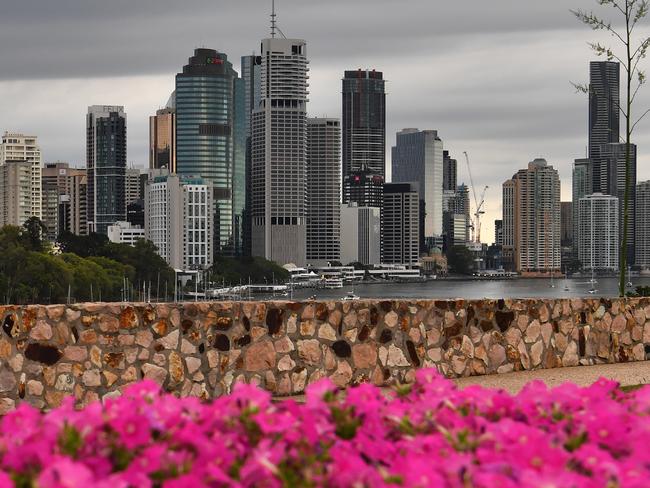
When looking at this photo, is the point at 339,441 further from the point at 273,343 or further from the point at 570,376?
the point at 570,376

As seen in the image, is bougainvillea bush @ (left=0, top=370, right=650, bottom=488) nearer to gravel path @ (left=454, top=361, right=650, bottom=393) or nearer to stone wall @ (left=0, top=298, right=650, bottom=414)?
stone wall @ (left=0, top=298, right=650, bottom=414)

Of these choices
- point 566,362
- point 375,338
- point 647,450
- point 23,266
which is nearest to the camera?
point 647,450

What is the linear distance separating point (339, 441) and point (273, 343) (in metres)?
9.08

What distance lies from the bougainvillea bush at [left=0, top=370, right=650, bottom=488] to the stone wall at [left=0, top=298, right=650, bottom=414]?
23.6 feet

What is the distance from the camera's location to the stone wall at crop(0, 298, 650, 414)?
12.9 meters

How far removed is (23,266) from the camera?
123 metres

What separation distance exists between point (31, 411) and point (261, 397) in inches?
42.6

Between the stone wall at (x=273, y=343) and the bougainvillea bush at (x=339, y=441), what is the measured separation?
23.6 ft

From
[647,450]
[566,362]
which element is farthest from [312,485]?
[566,362]

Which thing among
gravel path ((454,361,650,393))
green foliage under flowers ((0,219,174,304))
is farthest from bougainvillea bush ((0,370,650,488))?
green foliage under flowers ((0,219,174,304))

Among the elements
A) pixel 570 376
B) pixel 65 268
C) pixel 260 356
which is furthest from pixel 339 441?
pixel 65 268

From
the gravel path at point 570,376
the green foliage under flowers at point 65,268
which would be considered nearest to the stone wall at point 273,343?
the gravel path at point 570,376

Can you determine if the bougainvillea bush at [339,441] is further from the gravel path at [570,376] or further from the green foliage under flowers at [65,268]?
the green foliage under flowers at [65,268]

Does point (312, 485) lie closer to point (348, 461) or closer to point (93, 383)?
point (348, 461)
